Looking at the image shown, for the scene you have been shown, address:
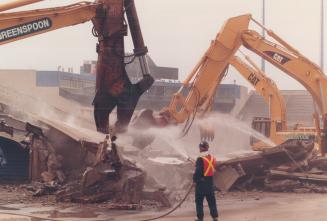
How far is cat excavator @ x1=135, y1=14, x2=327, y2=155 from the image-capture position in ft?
72.2

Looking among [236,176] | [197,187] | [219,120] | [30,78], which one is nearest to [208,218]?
[197,187]

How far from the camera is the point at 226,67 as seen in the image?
2308cm

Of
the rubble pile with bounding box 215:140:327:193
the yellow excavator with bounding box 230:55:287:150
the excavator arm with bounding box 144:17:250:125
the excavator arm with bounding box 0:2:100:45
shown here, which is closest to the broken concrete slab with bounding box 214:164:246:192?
the rubble pile with bounding box 215:140:327:193

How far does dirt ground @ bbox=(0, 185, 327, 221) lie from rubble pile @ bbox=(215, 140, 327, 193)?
832 millimetres

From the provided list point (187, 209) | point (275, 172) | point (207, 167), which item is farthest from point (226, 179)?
point (207, 167)

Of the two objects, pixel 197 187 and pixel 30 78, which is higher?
pixel 30 78

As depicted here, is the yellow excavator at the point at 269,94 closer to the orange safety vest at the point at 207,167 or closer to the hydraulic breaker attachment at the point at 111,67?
the hydraulic breaker attachment at the point at 111,67

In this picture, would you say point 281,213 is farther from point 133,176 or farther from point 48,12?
point 48,12

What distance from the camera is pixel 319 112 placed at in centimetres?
2512

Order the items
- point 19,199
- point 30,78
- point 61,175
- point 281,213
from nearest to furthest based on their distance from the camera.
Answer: point 281,213
point 19,199
point 61,175
point 30,78

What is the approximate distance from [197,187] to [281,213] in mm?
2636

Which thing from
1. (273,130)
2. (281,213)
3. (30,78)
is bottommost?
(281,213)

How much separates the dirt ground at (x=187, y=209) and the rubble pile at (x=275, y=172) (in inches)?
32.8

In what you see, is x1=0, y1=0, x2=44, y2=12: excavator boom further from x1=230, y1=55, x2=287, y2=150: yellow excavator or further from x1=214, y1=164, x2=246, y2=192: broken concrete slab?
x1=230, y1=55, x2=287, y2=150: yellow excavator
